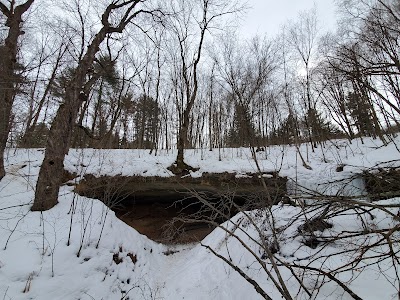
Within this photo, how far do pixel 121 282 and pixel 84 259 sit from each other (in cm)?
99

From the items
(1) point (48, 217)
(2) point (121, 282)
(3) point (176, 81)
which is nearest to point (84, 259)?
(2) point (121, 282)

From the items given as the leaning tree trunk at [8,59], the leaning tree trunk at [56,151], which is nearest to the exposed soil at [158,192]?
the leaning tree trunk at [56,151]

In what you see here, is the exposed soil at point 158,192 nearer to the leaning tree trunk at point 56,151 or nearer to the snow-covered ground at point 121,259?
the snow-covered ground at point 121,259

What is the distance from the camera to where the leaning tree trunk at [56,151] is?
5871 mm

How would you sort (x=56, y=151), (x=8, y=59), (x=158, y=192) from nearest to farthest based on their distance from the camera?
(x=56, y=151) → (x=8, y=59) → (x=158, y=192)

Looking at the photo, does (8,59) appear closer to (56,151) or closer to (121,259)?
(56,151)

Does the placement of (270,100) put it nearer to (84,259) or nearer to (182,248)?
(182,248)

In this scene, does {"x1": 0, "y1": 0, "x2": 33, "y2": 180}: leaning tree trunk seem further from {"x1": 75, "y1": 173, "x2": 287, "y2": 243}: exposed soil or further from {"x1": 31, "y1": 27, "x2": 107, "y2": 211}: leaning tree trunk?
{"x1": 75, "y1": 173, "x2": 287, "y2": 243}: exposed soil

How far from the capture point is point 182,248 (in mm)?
9297

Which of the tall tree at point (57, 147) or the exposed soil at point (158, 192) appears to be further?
the exposed soil at point (158, 192)

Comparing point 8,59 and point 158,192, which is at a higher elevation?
point 8,59

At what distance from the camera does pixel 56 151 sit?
595 centimetres

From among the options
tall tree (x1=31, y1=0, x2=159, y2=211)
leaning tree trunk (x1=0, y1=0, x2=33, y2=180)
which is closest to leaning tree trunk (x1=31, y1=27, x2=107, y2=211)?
tall tree (x1=31, y1=0, x2=159, y2=211)

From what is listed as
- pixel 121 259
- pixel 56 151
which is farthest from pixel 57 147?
pixel 121 259
